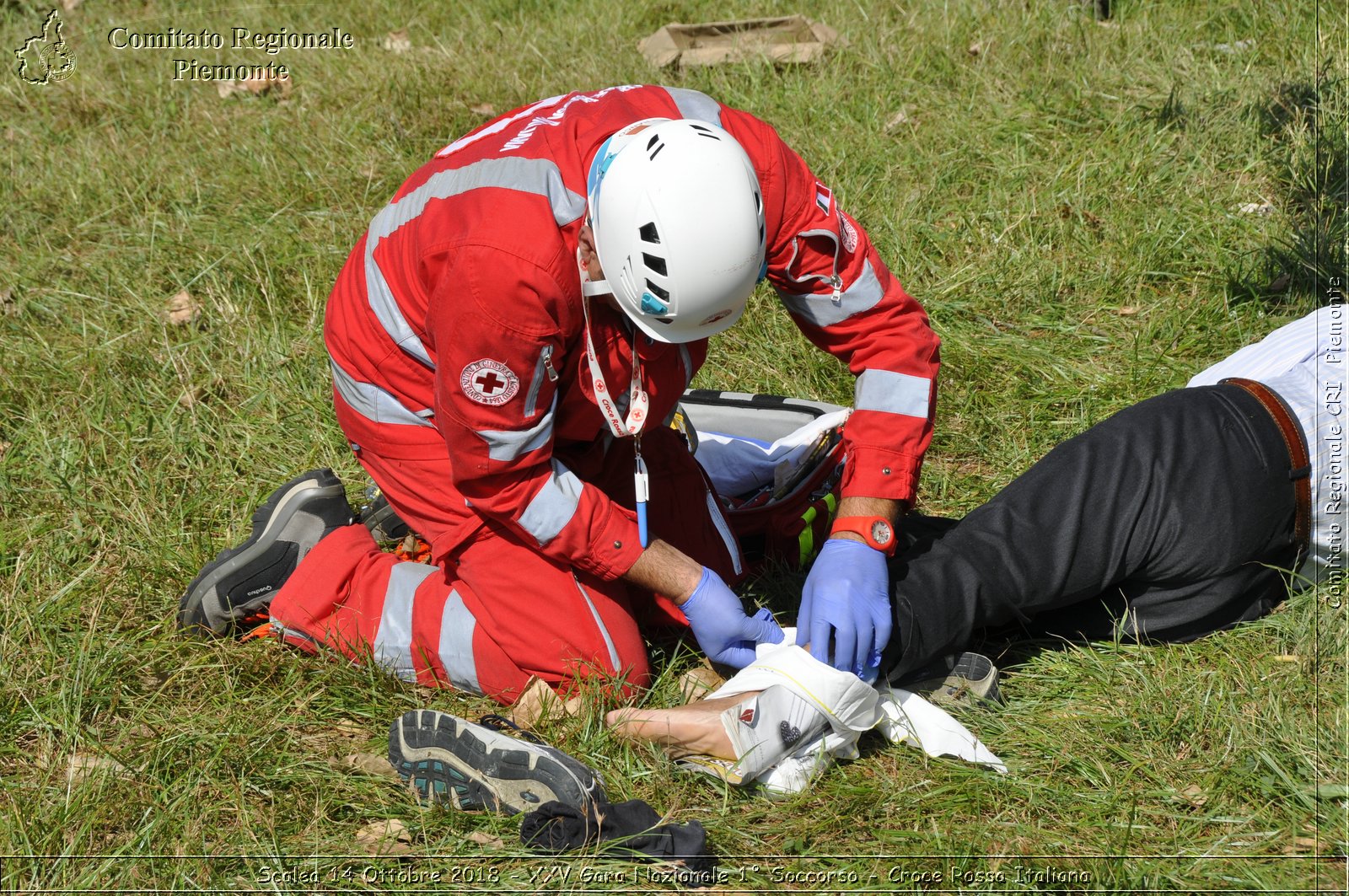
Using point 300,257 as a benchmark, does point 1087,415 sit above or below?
below

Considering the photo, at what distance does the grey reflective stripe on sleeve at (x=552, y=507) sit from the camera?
255 cm

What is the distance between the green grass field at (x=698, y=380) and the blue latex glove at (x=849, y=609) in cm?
26

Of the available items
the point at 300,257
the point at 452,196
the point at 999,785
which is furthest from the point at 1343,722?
the point at 300,257

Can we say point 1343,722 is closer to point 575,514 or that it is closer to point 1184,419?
point 1184,419

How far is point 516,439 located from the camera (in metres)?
2.45

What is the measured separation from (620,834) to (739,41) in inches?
169

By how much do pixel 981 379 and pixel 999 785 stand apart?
163 cm

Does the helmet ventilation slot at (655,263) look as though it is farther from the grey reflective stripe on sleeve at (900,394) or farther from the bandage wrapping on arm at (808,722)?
the bandage wrapping on arm at (808,722)

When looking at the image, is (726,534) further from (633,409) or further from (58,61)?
(58,61)

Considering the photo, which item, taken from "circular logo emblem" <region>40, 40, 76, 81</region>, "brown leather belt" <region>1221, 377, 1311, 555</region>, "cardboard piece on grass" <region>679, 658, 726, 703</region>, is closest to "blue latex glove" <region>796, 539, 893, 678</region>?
"cardboard piece on grass" <region>679, 658, 726, 703</region>

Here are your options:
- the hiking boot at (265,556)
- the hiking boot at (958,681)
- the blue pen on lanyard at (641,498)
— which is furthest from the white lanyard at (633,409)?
the hiking boot at (265,556)

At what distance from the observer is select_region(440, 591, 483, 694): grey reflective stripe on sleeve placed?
9.37 ft

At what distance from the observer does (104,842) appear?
239 cm

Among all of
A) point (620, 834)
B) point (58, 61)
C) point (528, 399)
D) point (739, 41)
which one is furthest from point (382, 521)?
point (58, 61)
